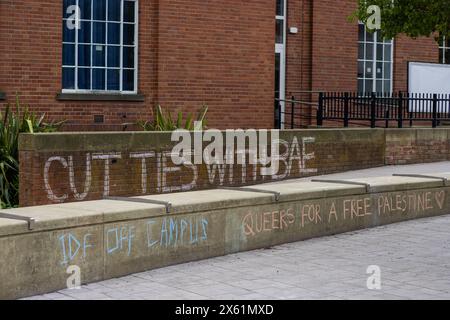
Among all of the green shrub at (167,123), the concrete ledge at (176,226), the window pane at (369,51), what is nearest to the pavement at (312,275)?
the concrete ledge at (176,226)

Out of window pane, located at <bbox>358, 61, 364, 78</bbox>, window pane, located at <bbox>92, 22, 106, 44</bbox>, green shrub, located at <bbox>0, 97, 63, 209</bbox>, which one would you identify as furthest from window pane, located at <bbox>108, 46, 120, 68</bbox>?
window pane, located at <bbox>358, 61, 364, 78</bbox>

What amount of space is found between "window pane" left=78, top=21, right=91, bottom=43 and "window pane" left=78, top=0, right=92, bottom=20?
0.11 meters

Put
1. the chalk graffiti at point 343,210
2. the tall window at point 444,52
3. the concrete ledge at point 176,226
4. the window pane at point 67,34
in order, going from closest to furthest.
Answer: the concrete ledge at point 176,226
the chalk graffiti at point 343,210
the window pane at point 67,34
the tall window at point 444,52

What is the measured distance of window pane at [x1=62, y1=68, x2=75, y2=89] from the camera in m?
16.5

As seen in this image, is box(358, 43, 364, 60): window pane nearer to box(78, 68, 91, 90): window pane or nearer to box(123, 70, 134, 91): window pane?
box(123, 70, 134, 91): window pane

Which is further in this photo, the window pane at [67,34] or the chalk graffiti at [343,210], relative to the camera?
the window pane at [67,34]

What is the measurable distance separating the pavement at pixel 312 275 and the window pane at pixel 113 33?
7317 millimetres

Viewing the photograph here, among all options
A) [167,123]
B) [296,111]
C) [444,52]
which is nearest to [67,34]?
[167,123]

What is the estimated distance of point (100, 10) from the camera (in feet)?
55.4

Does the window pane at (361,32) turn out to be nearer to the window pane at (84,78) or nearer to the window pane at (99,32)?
the window pane at (99,32)

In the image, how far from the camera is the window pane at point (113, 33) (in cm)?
1705

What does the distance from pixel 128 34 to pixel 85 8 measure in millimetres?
1068

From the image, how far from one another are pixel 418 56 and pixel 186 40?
7.95 m

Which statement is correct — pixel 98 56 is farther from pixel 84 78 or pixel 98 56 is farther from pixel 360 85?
pixel 360 85
